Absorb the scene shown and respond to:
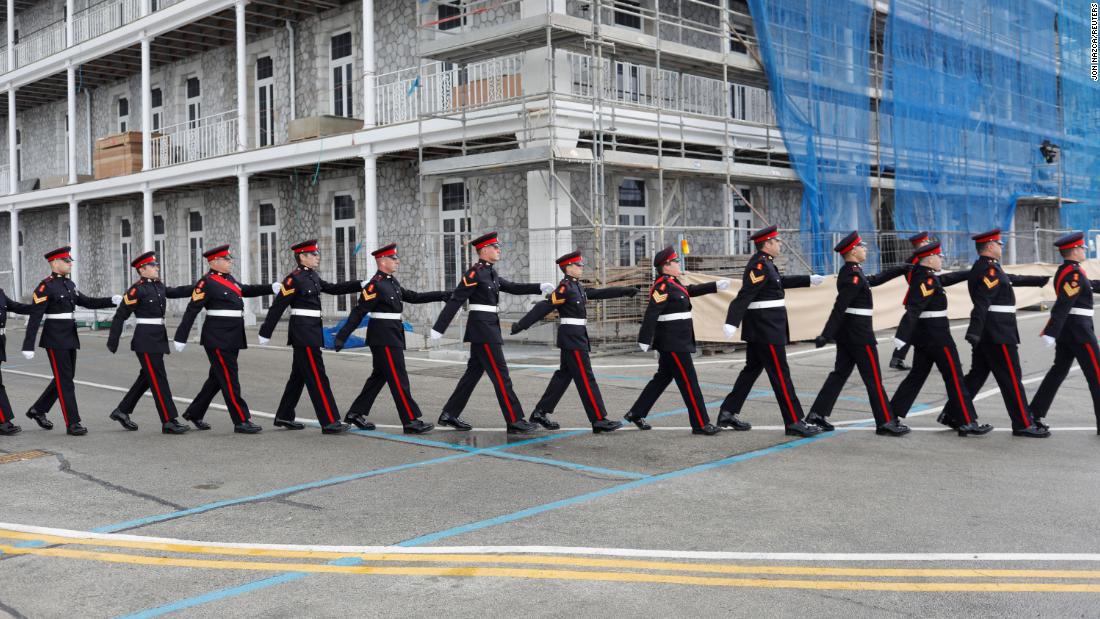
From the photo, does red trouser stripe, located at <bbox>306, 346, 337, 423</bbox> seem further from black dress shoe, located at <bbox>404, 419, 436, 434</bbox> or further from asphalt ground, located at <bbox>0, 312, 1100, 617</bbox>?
black dress shoe, located at <bbox>404, 419, 436, 434</bbox>

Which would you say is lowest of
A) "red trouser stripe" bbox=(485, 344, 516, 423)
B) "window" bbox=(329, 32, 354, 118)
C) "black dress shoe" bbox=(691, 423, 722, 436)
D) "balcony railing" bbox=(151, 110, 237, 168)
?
"black dress shoe" bbox=(691, 423, 722, 436)

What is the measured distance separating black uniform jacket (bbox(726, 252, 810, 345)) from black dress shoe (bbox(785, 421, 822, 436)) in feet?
2.40

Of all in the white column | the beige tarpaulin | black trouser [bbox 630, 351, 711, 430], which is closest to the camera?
black trouser [bbox 630, 351, 711, 430]

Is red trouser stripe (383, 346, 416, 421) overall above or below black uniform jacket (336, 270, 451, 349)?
below

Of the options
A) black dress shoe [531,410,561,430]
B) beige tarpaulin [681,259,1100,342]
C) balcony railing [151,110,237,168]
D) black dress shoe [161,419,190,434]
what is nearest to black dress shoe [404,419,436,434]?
black dress shoe [531,410,561,430]

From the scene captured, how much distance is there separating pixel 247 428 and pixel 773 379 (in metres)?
4.89

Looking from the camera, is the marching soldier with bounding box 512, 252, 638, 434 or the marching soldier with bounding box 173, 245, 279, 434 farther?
the marching soldier with bounding box 173, 245, 279, 434

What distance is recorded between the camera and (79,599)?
4637mm

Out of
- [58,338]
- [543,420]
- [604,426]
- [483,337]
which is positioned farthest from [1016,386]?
[58,338]

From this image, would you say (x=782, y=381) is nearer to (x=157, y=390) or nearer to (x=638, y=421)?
(x=638, y=421)

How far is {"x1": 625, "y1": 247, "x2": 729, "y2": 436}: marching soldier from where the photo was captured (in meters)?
8.84

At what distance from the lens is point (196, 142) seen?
26328 mm

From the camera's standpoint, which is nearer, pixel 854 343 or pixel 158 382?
pixel 854 343

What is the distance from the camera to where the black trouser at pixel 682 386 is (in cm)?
Result: 880
